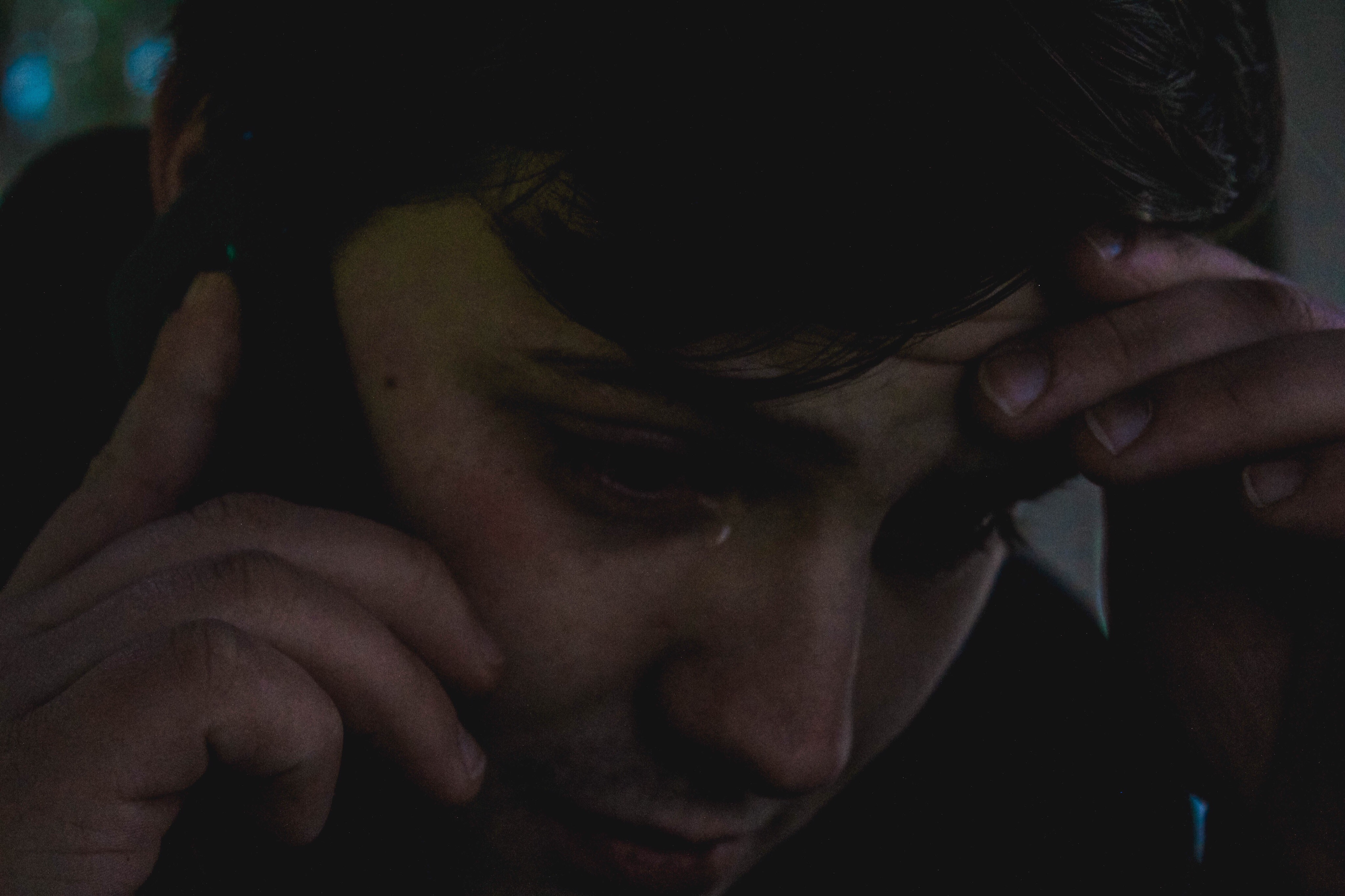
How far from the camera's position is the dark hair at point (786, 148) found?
0.78 metres

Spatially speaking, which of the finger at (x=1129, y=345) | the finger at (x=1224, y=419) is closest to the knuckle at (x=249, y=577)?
the finger at (x=1129, y=345)

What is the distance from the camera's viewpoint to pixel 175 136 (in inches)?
50.2

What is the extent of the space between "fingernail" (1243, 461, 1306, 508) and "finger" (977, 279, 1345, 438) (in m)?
0.13

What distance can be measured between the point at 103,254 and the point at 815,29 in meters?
1.55

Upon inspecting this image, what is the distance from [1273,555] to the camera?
115cm

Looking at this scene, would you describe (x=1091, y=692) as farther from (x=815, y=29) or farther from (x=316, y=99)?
(x=316, y=99)

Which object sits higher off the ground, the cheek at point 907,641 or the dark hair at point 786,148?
the dark hair at point 786,148

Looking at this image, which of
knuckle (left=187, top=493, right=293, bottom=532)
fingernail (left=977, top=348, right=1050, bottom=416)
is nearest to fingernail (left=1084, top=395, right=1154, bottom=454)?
fingernail (left=977, top=348, right=1050, bottom=416)

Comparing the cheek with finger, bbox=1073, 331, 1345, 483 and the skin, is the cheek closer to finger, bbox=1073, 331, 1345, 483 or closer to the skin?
the skin

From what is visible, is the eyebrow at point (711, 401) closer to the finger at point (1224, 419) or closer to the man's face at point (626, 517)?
the man's face at point (626, 517)

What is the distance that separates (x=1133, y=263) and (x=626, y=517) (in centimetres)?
56

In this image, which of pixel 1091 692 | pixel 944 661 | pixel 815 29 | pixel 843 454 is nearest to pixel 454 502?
pixel 843 454

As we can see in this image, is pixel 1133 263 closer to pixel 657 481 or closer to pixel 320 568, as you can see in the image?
pixel 657 481

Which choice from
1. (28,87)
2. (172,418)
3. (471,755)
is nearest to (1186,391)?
(471,755)
